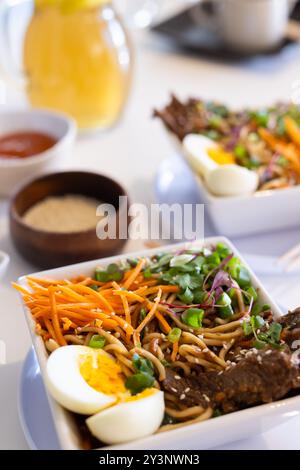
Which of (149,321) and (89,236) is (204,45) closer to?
(89,236)

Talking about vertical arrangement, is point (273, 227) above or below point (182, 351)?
below

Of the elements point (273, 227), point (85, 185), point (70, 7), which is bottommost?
point (273, 227)

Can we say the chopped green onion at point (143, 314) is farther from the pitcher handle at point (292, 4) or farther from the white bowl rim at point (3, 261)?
the pitcher handle at point (292, 4)

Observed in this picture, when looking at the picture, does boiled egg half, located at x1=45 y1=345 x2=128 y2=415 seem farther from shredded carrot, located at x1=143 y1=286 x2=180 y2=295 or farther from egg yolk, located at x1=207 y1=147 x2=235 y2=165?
egg yolk, located at x1=207 y1=147 x2=235 y2=165

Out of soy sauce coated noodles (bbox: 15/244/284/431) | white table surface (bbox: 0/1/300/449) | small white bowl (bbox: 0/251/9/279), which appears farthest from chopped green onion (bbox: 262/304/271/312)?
small white bowl (bbox: 0/251/9/279)

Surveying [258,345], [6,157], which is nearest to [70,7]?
[6,157]

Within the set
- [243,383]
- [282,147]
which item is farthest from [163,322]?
[282,147]
